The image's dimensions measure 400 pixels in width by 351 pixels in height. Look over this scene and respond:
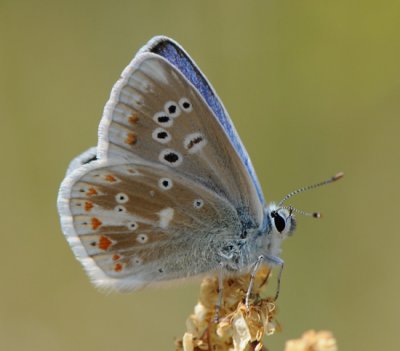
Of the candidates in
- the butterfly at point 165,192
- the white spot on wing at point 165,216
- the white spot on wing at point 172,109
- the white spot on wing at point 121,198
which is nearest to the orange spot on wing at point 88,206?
the butterfly at point 165,192

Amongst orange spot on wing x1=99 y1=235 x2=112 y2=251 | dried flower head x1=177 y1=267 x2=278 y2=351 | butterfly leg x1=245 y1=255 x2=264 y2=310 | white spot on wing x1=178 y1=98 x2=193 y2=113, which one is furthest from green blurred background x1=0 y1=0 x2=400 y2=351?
white spot on wing x1=178 y1=98 x2=193 y2=113

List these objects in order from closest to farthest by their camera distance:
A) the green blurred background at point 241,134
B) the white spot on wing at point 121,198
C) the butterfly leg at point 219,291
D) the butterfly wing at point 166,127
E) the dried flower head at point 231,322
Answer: the dried flower head at point 231,322 < the butterfly leg at point 219,291 < the butterfly wing at point 166,127 < the white spot on wing at point 121,198 < the green blurred background at point 241,134

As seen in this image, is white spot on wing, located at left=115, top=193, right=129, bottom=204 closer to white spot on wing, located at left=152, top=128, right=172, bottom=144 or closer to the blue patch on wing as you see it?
white spot on wing, located at left=152, top=128, right=172, bottom=144

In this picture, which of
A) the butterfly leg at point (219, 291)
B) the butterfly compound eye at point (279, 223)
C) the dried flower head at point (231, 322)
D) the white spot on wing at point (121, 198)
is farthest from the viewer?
the white spot on wing at point (121, 198)

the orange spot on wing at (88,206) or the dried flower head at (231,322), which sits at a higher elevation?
the orange spot on wing at (88,206)

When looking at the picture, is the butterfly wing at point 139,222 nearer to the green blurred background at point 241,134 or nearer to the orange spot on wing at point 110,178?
the orange spot on wing at point 110,178

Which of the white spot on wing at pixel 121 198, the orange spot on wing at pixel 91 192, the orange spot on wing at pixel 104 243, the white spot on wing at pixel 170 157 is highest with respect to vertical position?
the white spot on wing at pixel 170 157

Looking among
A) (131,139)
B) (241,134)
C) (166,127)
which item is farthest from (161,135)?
(241,134)
